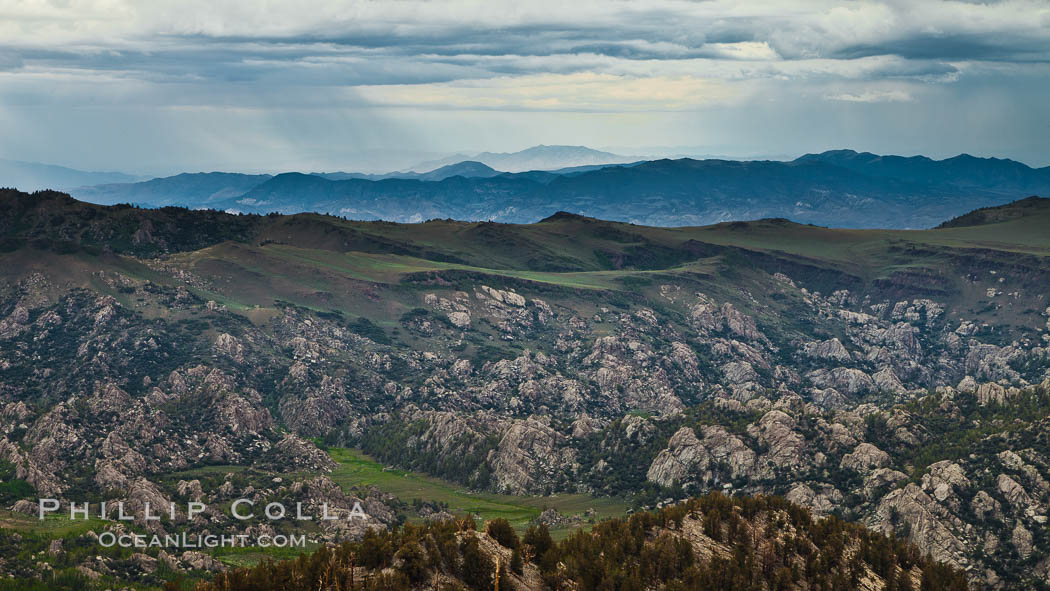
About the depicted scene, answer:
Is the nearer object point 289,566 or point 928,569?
point 289,566

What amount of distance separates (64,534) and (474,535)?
128m

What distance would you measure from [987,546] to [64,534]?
196 meters

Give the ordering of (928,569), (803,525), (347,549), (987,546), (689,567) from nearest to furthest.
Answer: (347,549)
(689,567)
(928,569)
(803,525)
(987,546)

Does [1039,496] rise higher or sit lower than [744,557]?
lower

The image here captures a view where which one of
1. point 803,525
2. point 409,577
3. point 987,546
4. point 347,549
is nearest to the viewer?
point 409,577

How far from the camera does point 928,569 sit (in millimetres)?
139750

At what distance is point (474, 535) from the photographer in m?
111

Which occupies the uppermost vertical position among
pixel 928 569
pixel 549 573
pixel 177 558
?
pixel 549 573

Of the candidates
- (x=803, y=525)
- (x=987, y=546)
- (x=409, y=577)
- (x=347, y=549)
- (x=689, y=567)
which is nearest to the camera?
(x=409, y=577)

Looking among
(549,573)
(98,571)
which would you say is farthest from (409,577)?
(98,571)

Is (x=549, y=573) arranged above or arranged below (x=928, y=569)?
above

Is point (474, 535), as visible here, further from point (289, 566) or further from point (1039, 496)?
point (1039, 496)

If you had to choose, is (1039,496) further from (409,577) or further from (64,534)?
(64,534)

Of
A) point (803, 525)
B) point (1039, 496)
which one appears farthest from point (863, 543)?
point (1039, 496)
